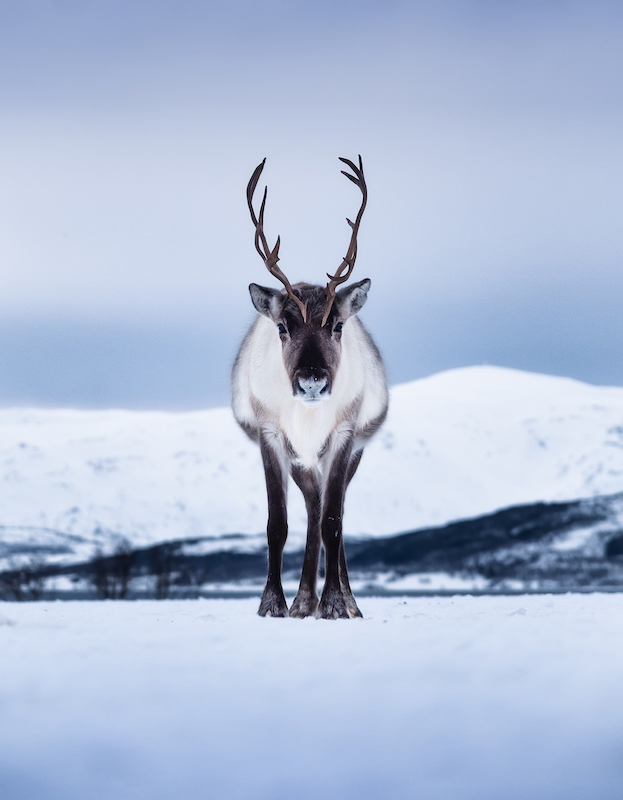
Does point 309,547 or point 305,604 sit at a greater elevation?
point 309,547

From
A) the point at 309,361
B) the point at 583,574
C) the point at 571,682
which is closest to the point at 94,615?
the point at 309,361

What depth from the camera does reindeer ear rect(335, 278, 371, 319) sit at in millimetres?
7566

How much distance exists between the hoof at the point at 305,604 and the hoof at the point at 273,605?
0.73ft

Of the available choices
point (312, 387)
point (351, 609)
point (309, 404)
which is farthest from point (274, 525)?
point (312, 387)

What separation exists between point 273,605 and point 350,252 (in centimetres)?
297

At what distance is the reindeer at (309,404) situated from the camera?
7.33 m

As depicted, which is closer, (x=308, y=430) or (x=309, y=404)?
(x=309, y=404)

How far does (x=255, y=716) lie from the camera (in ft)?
12.4

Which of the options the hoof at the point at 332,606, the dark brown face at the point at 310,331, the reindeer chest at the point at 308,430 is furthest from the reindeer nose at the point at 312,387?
the hoof at the point at 332,606

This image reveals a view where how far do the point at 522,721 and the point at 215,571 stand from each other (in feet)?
126

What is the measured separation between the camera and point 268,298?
751cm

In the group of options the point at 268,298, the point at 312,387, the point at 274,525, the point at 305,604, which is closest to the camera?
the point at 312,387

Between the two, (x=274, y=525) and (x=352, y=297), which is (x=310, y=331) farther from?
(x=274, y=525)

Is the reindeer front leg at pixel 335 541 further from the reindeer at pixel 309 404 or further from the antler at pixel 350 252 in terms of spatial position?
the antler at pixel 350 252
